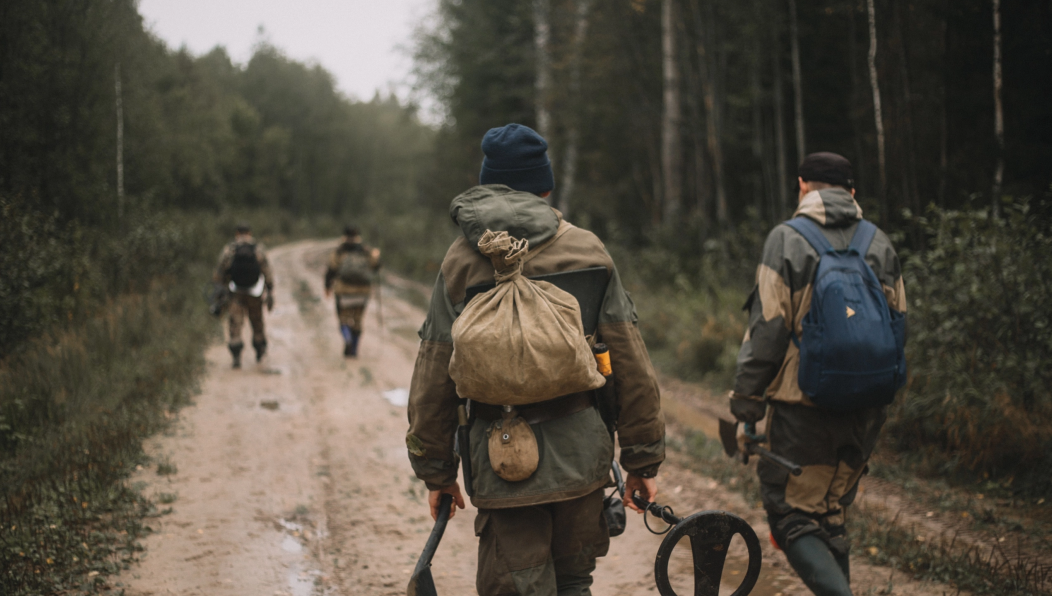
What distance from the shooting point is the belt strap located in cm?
241

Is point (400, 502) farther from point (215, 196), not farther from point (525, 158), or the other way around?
point (215, 196)

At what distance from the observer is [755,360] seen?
3201 mm

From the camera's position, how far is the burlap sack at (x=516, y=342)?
2211 mm

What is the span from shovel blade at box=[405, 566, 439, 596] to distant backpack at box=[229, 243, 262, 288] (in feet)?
28.2

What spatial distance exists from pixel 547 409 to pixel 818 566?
4.90 ft

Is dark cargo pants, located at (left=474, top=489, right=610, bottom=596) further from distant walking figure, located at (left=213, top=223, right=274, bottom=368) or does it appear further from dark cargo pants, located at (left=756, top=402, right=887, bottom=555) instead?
distant walking figure, located at (left=213, top=223, right=274, bottom=368)

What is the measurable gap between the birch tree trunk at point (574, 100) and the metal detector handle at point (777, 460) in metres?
14.3

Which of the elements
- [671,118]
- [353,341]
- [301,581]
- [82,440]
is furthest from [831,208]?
[671,118]

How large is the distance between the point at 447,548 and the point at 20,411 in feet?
14.3

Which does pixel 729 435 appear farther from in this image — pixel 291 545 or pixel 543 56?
pixel 543 56

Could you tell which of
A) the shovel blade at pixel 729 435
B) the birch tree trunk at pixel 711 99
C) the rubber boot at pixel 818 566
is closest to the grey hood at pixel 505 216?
the shovel blade at pixel 729 435

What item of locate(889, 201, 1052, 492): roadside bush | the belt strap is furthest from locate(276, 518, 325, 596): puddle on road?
locate(889, 201, 1052, 492): roadside bush

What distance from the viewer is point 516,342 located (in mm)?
2203

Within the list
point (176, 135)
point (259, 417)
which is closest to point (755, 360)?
point (259, 417)
